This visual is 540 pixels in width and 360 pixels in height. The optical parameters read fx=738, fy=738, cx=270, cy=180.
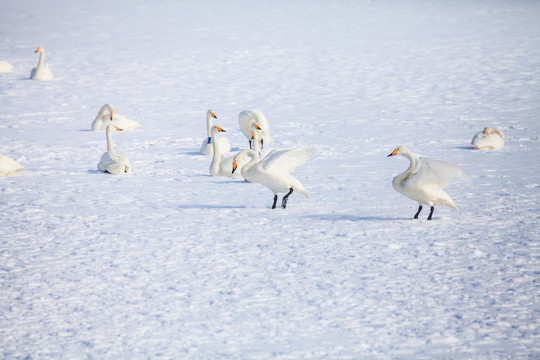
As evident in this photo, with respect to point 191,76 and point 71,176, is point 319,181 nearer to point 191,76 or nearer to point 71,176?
point 71,176

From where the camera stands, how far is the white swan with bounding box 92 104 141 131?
11.0 metres

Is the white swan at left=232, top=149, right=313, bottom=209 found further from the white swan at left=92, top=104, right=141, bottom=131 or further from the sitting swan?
the white swan at left=92, top=104, right=141, bottom=131

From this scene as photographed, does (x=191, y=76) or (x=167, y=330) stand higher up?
(x=191, y=76)

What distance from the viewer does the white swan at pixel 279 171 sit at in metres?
6.67

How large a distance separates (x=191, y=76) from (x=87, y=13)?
11.2 m

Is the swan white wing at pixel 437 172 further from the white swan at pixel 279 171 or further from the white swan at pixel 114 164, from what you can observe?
the white swan at pixel 114 164

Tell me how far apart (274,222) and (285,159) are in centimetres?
66

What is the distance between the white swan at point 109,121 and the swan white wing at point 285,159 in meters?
4.68

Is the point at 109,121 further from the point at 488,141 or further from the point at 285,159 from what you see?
the point at 488,141

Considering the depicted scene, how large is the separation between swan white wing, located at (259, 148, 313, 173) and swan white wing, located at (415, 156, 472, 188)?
3.69ft

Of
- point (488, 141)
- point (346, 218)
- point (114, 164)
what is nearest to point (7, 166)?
point (114, 164)

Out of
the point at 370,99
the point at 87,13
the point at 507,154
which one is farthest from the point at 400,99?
the point at 87,13

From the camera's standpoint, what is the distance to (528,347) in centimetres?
411

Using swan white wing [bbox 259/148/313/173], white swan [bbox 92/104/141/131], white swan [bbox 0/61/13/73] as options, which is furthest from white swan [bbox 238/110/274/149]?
white swan [bbox 0/61/13/73]
